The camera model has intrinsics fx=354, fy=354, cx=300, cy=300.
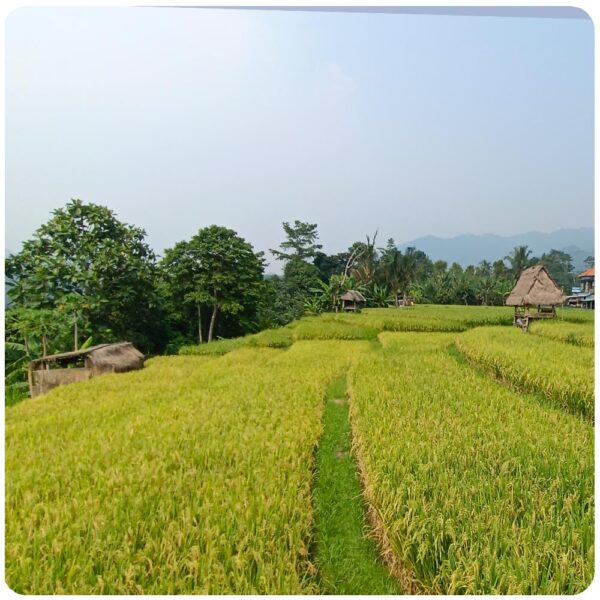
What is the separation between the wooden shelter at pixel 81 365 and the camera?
114 inches

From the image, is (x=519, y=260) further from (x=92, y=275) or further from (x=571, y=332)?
(x=92, y=275)

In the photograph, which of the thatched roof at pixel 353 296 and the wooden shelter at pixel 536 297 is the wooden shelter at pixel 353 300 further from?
the wooden shelter at pixel 536 297

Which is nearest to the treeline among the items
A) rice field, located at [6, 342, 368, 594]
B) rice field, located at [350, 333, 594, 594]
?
rice field, located at [6, 342, 368, 594]

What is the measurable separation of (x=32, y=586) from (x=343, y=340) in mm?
4388

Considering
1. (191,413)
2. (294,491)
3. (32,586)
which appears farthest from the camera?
(191,413)

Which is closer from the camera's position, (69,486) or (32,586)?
(32,586)

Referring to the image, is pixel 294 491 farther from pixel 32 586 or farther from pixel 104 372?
pixel 104 372

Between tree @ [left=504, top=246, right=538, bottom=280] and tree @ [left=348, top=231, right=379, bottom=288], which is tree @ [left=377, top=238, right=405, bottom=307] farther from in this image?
tree @ [left=504, top=246, right=538, bottom=280]

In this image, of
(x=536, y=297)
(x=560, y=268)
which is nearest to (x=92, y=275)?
(x=536, y=297)

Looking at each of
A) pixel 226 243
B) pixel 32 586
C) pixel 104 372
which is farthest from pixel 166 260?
pixel 32 586

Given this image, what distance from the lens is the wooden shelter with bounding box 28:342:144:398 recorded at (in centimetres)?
289

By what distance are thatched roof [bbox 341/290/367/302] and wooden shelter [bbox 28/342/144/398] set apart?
7.98ft

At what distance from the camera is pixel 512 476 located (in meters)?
1.81

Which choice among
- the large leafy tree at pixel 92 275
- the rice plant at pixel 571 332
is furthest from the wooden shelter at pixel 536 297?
the large leafy tree at pixel 92 275
